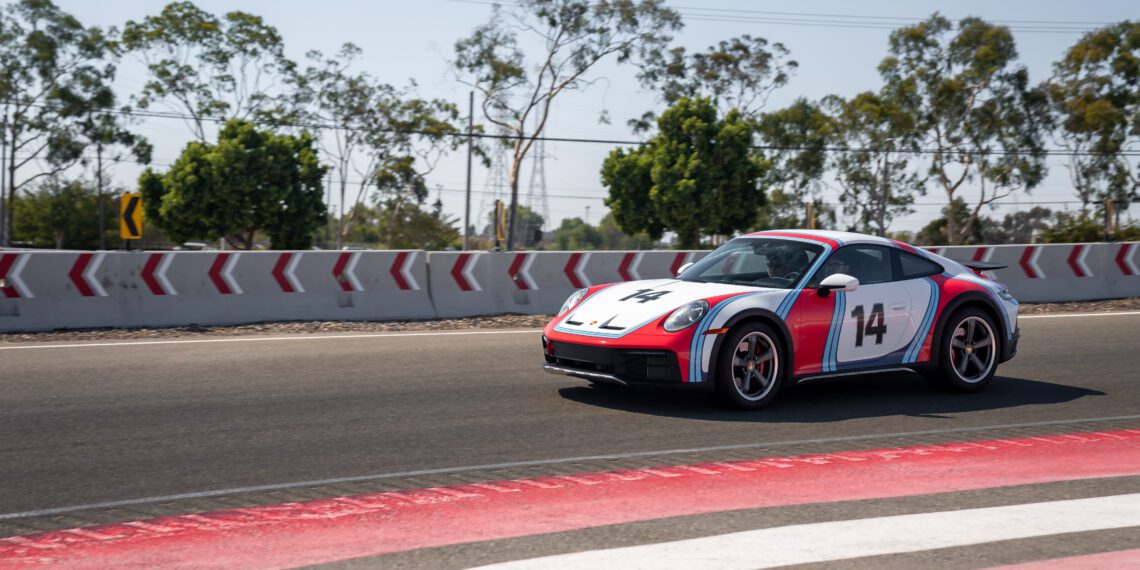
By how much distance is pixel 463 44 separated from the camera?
50.6m

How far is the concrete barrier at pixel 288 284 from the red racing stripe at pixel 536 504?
912 centimetres

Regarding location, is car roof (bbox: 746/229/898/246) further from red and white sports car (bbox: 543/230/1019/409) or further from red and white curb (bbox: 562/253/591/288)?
red and white curb (bbox: 562/253/591/288)

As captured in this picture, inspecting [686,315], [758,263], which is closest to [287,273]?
[758,263]

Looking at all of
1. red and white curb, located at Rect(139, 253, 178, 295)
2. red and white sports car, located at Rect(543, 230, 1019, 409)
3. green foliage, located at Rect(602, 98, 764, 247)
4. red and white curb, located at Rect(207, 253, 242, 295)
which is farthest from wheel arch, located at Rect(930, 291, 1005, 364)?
green foliage, located at Rect(602, 98, 764, 247)

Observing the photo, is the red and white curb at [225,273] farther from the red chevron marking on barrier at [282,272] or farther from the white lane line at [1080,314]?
the white lane line at [1080,314]

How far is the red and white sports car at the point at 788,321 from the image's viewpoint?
7.69 m

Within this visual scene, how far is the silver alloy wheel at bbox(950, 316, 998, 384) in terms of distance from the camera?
8.99 metres

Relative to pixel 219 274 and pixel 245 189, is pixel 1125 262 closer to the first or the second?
pixel 219 274

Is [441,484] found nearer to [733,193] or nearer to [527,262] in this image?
[527,262]

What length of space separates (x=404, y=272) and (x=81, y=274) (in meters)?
4.08

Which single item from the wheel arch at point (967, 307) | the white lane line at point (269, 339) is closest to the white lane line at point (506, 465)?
the wheel arch at point (967, 307)

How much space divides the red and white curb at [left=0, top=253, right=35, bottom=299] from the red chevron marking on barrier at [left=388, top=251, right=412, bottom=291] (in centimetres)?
451

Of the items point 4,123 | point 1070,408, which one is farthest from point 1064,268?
point 4,123

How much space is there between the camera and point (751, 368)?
25.9 ft
